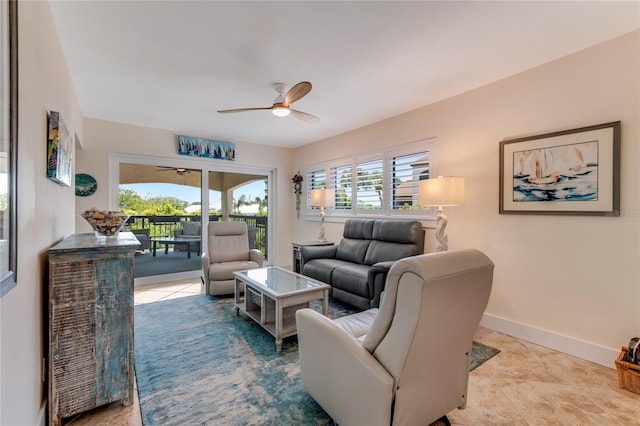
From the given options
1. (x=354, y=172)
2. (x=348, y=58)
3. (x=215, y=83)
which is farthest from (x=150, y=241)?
(x=348, y=58)

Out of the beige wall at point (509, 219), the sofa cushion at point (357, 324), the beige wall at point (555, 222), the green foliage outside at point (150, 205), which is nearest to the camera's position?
the beige wall at point (509, 219)

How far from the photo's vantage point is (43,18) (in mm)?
1673

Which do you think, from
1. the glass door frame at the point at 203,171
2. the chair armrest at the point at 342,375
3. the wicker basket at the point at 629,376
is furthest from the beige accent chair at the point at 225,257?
the wicker basket at the point at 629,376

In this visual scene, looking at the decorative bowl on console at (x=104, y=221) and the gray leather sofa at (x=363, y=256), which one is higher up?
the decorative bowl on console at (x=104, y=221)

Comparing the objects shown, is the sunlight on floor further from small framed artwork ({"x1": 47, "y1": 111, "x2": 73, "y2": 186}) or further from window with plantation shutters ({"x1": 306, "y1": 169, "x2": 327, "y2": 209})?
window with plantation shutters ({"x1": 306, "y1": 169, "x2": 327, "y2": 209})

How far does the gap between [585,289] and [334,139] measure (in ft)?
12.8

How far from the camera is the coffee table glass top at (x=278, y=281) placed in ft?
8.53

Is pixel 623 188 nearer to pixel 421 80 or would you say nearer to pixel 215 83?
pixel 421 80

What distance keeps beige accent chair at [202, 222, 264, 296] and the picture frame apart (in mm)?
1521

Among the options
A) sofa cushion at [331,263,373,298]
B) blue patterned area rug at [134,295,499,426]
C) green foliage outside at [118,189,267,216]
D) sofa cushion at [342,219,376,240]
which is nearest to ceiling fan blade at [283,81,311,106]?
sofa cushion at [331,263,373,298]

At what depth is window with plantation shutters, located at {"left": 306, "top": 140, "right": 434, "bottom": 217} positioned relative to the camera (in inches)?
147

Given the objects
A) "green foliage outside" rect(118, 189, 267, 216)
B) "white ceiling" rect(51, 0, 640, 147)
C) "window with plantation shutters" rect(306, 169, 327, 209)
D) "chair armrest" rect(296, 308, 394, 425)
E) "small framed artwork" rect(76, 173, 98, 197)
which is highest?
"white ceiling" rect(51, 0, 640, 147)

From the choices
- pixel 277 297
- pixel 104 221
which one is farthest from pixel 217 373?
pixel 104 221

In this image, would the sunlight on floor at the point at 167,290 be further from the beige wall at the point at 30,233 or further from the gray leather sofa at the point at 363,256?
the beige wall at the point at 30,233
